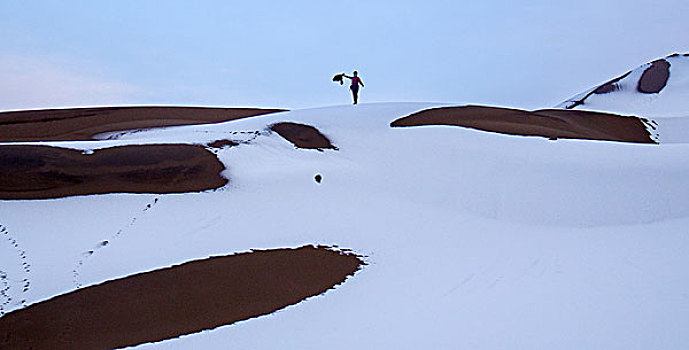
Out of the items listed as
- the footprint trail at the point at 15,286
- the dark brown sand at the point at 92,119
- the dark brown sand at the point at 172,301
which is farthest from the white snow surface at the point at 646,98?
the footprint trail at the point at 15,286

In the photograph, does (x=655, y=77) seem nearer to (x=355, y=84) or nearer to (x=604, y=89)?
(x=604, y=89)

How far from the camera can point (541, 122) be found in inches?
554

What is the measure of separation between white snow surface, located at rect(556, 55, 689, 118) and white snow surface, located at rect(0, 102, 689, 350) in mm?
14352

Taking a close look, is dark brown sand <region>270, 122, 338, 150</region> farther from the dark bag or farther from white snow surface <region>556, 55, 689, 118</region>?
white snow surface <region>556, 55, 689, 118</region>

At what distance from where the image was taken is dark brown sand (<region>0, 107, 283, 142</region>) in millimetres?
11328

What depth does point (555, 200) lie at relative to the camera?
28.4 feet

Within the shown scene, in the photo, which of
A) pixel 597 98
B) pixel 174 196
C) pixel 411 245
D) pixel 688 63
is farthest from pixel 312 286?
pixel 688 63

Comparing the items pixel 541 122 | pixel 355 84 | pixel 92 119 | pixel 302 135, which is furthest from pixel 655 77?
pixel 92 119

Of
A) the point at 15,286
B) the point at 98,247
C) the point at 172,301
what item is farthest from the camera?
the point at 98,247

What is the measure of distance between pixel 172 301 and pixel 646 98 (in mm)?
25525

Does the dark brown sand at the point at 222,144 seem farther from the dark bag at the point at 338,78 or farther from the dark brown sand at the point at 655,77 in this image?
the dark brown sand at the point at 655,77

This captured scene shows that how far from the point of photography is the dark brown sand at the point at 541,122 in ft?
41.1

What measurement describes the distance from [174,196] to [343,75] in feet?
22.1

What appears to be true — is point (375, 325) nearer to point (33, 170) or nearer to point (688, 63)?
point (33, 170)
